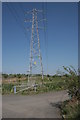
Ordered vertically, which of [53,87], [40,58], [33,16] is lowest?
[53,87]

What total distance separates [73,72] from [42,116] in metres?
3.37

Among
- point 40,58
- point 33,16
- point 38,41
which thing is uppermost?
point 33,16

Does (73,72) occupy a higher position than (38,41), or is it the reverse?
(38,41)

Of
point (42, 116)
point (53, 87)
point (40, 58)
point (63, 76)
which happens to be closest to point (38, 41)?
point (40, 58)

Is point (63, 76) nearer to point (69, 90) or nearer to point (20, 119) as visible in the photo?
point (69, 90)

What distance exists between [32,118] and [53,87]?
20.4m

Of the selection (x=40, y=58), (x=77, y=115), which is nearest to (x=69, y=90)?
(x=77, y=115)

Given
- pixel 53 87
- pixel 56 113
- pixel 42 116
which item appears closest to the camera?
pixel 42 116

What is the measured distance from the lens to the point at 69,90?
40.7ft

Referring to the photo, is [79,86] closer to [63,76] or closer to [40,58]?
[63,76]

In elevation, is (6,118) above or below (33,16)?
below

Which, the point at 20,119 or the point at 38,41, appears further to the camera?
the point at 38,41

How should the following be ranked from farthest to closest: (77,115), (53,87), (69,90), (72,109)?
1. (53,87)
2. (69,90)
3. (72,109)
4. (77,115)

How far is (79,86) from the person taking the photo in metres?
11.5
